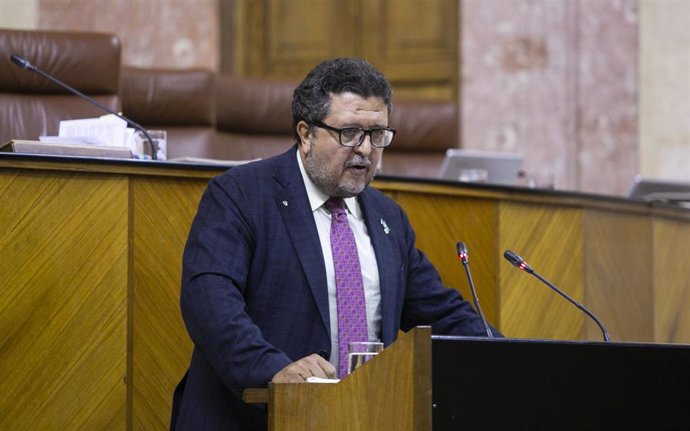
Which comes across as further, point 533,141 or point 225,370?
point 533,141

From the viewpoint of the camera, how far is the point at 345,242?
3078 mm

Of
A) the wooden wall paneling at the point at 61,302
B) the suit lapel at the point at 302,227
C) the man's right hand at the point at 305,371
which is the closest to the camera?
the man's right hand at the point at 305,371

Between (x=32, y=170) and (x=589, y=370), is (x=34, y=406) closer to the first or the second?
(x=32, y=170)

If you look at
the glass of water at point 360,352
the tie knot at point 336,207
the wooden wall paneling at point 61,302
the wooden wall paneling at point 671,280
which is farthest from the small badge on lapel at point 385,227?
the wooden wall paneling at point 671,280

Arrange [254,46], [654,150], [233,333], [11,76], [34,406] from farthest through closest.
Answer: [254,46] → [654,150] → [11,76] → [34,406] → [233,333]

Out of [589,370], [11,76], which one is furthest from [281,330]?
[11,76]

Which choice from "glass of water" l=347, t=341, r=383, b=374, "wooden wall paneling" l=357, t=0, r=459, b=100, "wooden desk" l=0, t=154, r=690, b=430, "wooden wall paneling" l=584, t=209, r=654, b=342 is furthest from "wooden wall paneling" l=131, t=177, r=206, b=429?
"wooden wall paneling" l=357, t=0, r=459, b=100

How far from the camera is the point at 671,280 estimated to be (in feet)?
16.3

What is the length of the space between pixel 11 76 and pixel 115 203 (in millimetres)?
1711

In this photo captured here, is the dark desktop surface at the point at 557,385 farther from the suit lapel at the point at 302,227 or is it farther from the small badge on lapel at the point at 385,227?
the small badge on lapel at the point at 385,227

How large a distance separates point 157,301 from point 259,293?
2.13 feet

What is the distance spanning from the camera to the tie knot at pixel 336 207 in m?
3.14

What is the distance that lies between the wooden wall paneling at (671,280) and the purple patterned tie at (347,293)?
2.13 m

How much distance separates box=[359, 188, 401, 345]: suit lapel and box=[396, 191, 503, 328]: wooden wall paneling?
0.84m
